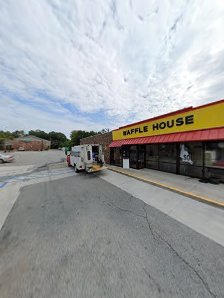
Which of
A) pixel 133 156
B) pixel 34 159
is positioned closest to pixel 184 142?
pixel 133 156

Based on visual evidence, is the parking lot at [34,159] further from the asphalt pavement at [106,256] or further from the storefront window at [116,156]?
the asphalt pavement at [106,256]

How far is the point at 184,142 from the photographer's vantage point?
9.59 metres

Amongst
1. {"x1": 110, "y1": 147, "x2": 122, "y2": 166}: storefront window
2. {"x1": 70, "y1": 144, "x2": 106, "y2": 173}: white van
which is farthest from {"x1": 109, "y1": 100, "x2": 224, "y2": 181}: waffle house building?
{"x1": 70, "y1": 144, "x2": 106, "y2": 173}: white van

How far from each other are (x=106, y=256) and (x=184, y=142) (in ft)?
28.0

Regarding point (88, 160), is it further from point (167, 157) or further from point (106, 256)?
point (106, 256)

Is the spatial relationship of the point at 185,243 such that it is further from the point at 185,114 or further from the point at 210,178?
the point at 185,114

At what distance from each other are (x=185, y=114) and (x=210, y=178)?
4.06 metres

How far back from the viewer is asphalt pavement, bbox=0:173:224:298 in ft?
8.03

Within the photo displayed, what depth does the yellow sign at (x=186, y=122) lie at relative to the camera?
7637 millimetres

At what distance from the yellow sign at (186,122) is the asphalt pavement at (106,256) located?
587 centimetres

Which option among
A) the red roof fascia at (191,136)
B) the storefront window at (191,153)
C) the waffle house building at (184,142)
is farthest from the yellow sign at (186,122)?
the storefront window at (191,153)

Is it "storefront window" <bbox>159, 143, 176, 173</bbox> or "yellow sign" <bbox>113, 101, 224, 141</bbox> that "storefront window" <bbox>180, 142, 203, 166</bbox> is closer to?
"storefront window" <bbox>159, 143, 176, 173</bbox>

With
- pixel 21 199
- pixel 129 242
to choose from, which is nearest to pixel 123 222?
pixel 129 242

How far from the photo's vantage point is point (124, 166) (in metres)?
14.2
